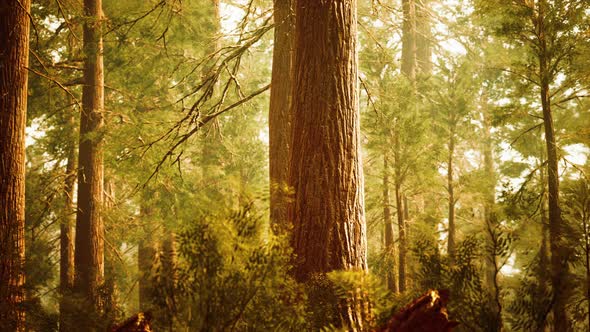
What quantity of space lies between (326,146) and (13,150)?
3924 millimetres

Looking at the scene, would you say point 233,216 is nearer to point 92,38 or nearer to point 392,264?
point 392,264

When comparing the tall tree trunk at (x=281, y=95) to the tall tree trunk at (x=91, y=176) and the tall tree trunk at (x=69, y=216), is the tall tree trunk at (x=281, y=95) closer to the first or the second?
the tall tree trunk at (x=91, y=176)

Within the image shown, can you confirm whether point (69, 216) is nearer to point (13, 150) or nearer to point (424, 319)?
point (13, 150)

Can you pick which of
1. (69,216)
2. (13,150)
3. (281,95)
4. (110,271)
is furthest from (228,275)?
(69,216)

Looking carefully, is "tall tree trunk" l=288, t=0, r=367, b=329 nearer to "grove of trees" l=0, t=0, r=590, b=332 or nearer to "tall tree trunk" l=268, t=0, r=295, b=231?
"grove of trees" l=0, t=0, r=590, b=332

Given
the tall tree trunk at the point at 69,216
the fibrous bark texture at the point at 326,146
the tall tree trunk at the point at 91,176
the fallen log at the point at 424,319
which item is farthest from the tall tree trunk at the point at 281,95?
the tall tree trunk at the point at 69,216

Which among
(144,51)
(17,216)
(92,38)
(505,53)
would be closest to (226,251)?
(17,216)

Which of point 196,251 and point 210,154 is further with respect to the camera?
point 210,154

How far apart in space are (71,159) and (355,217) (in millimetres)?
10109

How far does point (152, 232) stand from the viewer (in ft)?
38.1

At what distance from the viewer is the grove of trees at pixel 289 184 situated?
2766 mm

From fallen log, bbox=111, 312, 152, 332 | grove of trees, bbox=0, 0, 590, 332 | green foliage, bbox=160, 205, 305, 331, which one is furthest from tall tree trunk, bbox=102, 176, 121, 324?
green foliage, bbox=160, 205, 305, 331

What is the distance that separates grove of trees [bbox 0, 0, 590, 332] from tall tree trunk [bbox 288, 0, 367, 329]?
0.5 inches

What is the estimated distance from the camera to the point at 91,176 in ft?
31.1
